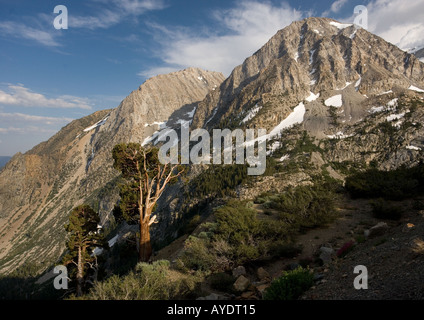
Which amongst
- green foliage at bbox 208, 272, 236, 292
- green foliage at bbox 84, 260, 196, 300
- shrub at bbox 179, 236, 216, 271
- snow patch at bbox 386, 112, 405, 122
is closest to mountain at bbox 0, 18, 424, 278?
snow patch at bbox 386, 112, 405, 122

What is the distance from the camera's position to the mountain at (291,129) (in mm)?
63625

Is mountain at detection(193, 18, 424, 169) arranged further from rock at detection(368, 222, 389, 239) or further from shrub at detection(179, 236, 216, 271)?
shrub at detection(179, 236, 216, 271)

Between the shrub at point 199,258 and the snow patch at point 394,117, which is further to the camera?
the snow patch at point 394,117

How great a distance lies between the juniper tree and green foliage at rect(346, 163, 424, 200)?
13522mm

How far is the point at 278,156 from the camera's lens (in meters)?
66.0

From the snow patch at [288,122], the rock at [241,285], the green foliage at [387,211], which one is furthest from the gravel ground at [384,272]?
the snow patch at [288,122]

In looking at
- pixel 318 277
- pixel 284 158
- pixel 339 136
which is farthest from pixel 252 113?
pixel 318 277

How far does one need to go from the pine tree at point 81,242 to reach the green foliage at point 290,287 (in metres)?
14.6

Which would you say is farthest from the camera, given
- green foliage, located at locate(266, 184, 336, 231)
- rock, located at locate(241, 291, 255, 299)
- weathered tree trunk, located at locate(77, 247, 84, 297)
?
weathered tree trunk, located at locate(77, 247, 84, 297)

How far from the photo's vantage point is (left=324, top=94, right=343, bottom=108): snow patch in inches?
3860

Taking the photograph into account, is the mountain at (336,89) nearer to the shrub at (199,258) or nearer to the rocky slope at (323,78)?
the rocky slope at (323,78)

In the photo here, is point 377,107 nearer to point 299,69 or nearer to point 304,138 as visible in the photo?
point 304,138

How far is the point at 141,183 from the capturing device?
558 inches

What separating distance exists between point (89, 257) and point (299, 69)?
12911 centimetres
